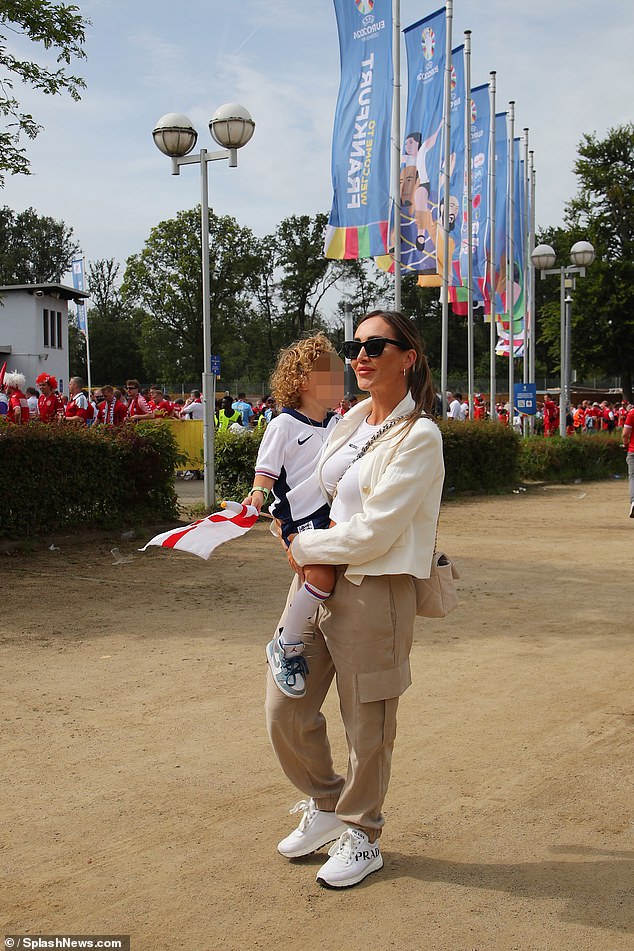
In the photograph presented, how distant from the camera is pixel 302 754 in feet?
11.6

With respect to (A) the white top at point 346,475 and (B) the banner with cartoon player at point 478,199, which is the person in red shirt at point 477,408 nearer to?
(B) the banner with cartoon player at point 478,199

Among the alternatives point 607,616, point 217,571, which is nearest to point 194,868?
point 607,616

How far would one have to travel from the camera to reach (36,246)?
92750mm

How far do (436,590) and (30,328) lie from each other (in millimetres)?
47145

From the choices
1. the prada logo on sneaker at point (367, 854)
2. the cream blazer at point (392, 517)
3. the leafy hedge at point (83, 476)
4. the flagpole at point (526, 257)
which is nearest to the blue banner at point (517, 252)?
the flagpole at point (526, 257)

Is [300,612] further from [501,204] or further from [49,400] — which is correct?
[501,204]

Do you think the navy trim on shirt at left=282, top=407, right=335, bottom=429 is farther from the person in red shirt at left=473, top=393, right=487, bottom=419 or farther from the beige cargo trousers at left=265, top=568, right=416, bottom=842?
the person in red shirt at left=473, top=393, right=487, bottom=419

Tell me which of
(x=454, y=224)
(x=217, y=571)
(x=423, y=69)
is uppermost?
(x=423, y=69)

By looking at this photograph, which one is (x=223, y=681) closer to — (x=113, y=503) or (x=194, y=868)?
(x=194, y=868)

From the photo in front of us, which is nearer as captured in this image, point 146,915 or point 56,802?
point 146,915

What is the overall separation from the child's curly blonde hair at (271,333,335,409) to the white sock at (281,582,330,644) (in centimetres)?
132

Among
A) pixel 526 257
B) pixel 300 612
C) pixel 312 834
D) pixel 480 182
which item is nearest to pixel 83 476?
pixel 312 834

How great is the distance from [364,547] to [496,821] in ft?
5.18

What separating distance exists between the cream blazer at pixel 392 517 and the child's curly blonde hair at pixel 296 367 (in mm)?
1077
